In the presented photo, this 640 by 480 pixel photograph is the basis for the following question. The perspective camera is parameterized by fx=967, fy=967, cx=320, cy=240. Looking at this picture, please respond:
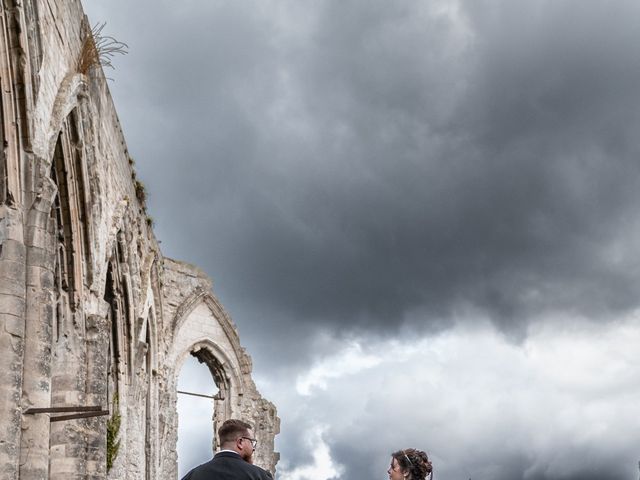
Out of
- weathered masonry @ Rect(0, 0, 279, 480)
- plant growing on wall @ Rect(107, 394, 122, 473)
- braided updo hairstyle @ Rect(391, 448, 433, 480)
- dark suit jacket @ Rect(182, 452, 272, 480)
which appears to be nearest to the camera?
dark suit jacket @ Rect(182, 452, 272, 480)

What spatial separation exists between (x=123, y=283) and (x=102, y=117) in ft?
9.82

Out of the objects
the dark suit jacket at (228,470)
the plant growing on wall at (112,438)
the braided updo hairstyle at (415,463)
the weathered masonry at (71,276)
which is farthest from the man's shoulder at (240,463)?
the plant growing on wall at (112,438)

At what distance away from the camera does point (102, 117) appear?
13273mm

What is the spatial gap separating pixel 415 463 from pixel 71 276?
23.6ft

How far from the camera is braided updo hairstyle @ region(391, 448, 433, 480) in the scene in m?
5.29

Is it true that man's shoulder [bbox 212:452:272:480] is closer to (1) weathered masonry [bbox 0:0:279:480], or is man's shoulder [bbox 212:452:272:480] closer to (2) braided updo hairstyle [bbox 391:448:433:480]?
(2) braided updo hairstyle [bbox 391:448:433:480]

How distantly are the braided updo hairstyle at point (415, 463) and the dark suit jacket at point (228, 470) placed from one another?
0.92 m

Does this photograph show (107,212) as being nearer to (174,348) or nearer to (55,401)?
(55,401)

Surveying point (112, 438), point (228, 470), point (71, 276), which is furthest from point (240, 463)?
point (112, 438)

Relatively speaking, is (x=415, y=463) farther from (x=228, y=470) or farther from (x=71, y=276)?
(x=71, y=276)

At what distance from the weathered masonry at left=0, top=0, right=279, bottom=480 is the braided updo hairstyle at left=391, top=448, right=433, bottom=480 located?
3.83 m

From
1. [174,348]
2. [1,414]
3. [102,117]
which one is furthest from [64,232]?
[174,348]

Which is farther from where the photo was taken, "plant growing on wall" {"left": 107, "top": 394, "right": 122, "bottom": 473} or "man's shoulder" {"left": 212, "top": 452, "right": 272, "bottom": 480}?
"plant growing on wall" {"left": 107, "top": 394, "right": 122, "bottom": 473}

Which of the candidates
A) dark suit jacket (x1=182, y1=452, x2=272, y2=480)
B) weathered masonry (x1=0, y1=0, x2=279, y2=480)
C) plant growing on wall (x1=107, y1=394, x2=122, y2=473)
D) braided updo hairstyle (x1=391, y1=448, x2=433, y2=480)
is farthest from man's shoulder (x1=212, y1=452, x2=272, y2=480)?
plant growing on wall (x1=107, y1=394, x2=122, y2=473)
